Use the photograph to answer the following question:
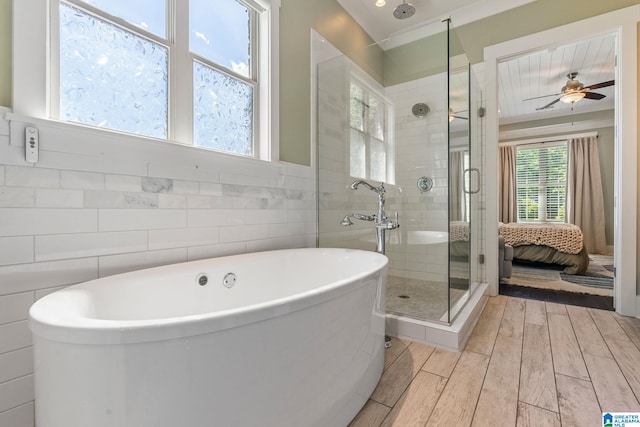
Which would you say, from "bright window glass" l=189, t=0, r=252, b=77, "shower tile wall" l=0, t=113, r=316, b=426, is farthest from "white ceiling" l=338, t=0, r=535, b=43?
"shower tile wall" l=0, t=113, r=316, b=426

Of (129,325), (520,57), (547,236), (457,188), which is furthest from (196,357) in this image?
(547,236)

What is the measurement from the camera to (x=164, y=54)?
1554 millimetres

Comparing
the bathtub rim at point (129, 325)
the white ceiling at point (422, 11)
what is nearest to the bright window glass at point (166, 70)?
the bathtub rim at point (129, 325)

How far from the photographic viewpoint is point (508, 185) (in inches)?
246

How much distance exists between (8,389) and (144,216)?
0.76 meters

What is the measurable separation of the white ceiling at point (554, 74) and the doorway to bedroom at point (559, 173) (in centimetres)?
1

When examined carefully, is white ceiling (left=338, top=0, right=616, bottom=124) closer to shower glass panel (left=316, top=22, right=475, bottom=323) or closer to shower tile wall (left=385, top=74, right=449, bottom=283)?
shower glass panel (left=316, top=22, right=475, bottom=323)

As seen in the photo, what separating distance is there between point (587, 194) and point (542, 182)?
75cm

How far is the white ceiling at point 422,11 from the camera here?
9.23ft

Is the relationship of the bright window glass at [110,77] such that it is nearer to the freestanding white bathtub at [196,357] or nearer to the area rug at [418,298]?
the freestanding white bathtub at [196,357]

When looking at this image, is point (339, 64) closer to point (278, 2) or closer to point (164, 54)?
point (278, 2)

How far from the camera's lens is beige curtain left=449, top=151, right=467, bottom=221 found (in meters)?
2.19

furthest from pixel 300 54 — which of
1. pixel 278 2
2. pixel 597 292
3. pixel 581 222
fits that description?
pixel 581 222

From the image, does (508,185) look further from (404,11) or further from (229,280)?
(229,280)
